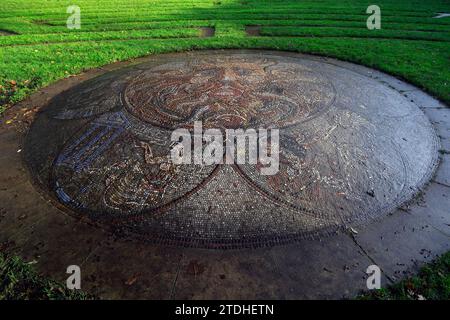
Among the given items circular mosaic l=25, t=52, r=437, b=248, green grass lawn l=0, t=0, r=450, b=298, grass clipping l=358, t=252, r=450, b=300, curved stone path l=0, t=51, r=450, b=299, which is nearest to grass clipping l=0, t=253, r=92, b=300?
curved stone path l=0, t=51, r=450, b=299

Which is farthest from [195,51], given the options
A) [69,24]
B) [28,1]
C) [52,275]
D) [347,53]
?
[28,1]

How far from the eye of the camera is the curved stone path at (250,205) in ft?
14.4

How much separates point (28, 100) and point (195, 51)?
601 cm

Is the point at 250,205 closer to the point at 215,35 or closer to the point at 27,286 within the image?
the point at 27,286

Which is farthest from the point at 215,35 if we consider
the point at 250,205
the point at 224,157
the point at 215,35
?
the point at 250,205

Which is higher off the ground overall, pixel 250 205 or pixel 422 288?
pixel 250 205

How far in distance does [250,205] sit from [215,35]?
11.1 meters

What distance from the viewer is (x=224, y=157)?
230 inches

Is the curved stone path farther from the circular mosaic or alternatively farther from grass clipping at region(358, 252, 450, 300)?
grass clipping at region(358, 252, 450, 300)

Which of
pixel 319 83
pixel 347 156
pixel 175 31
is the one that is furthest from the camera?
pixel 175 31

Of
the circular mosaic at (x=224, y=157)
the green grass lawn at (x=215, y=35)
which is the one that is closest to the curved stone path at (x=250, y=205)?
the circular mosaic at (x=224, y=157)

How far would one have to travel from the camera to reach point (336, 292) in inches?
164
